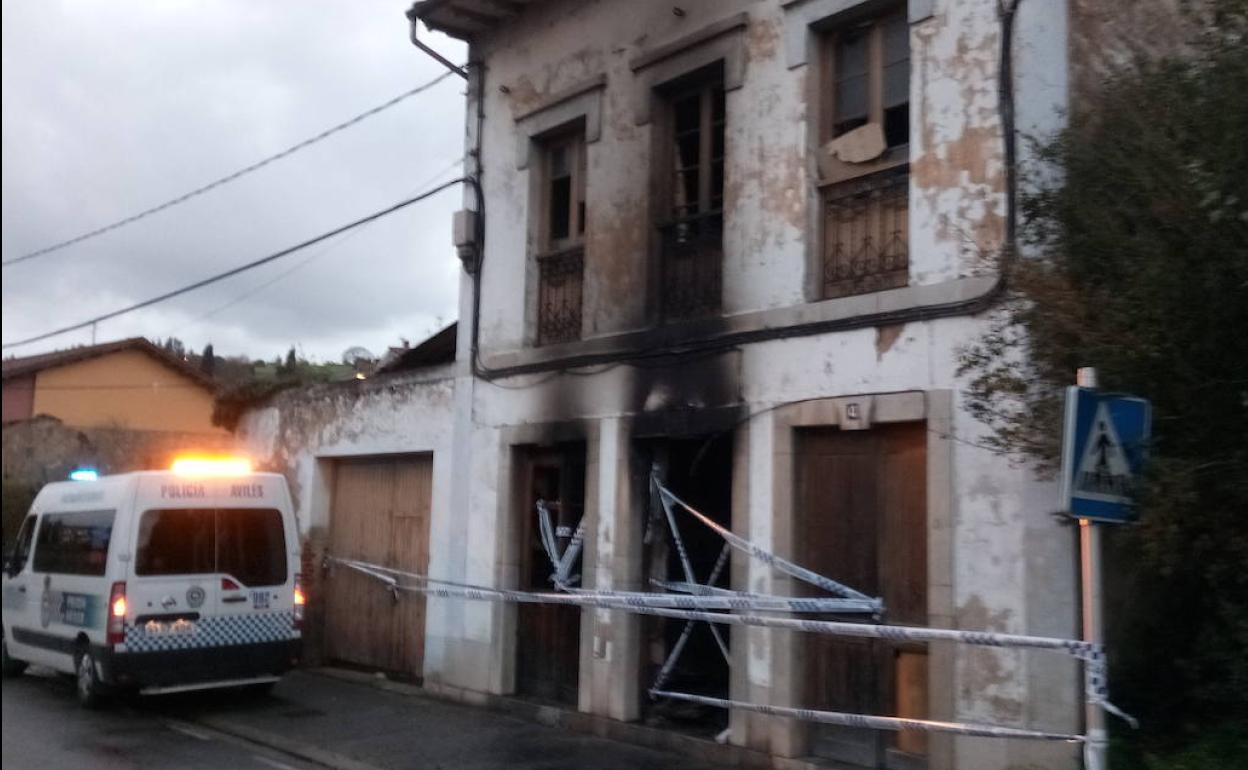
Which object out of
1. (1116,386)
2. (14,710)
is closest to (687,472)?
(1116,386)

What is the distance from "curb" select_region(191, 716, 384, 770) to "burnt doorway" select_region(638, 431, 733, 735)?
2.46 m

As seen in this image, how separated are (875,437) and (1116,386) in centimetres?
238

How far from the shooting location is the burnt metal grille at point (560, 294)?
1127 centimetres

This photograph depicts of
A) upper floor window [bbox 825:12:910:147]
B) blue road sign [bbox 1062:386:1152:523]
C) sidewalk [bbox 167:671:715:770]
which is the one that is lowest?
sidewalk [bbox 167:671:715:770]

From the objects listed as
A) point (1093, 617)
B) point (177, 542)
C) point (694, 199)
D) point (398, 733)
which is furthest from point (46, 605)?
point (1093, 617)

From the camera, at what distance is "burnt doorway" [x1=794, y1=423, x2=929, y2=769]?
8125mm

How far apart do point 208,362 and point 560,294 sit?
1979 centimetres

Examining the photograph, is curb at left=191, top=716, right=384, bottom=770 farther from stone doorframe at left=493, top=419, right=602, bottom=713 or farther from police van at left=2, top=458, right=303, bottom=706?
stone doorframe at left=493, top=419, right=602, bottom=713

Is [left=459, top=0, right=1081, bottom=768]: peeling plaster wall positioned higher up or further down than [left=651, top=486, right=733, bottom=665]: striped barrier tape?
higher up

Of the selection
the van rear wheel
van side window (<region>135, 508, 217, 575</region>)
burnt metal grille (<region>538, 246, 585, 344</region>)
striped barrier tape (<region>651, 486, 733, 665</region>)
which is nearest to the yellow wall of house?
the van rear wheel

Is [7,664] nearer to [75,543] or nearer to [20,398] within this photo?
[75,543]

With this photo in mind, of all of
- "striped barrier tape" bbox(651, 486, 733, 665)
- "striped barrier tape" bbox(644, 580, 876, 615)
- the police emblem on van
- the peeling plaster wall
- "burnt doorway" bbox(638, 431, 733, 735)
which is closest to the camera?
the peeling plaster wall

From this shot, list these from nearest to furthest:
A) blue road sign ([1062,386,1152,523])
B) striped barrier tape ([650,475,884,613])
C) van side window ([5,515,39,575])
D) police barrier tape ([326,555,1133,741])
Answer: blue road sign ([1062,386,1152,523]) → police barrier tape ([326,555,1133,741]) → striped barrier tape ([650,475,884,613]) → van side window ([5,515,39,575])

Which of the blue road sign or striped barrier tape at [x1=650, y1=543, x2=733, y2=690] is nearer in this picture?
the blue road sign
